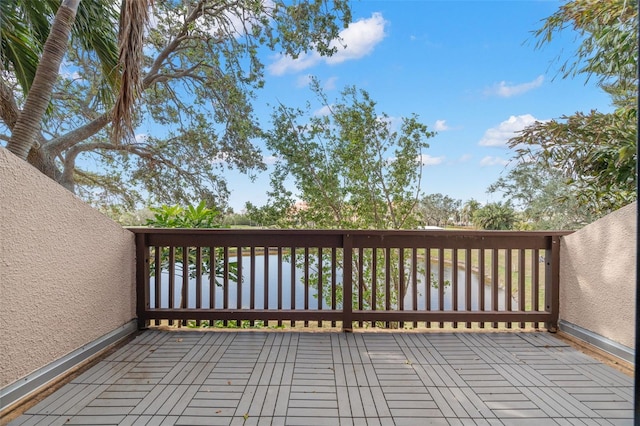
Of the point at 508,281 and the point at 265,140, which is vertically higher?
the point at 265,140

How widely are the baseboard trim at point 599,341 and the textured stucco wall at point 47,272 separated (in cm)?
392

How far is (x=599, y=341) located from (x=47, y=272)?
4076mm

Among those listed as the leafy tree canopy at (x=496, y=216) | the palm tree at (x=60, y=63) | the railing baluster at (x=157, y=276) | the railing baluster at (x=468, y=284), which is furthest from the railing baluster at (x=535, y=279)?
the leafy tree canopy at (x=496, y=216)

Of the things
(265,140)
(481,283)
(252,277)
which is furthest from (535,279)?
(265,140)

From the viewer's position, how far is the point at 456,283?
3041 millimetres

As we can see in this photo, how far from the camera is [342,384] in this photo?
6.63 feet

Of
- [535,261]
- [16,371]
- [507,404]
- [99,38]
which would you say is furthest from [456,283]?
[99,38]

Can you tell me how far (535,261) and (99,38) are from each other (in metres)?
4.97

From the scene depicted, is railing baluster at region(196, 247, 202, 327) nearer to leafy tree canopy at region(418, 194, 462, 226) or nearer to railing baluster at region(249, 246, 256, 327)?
railing baluster at region(249, 246, 256, 327)

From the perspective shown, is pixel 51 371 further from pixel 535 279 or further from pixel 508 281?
pixel 535 279

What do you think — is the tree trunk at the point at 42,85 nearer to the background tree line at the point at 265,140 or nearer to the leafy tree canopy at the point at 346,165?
the background tree line at the point at 265,140

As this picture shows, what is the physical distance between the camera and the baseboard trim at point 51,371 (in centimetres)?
172

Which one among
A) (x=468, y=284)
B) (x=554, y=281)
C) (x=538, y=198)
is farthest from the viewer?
(x=538, y=198)

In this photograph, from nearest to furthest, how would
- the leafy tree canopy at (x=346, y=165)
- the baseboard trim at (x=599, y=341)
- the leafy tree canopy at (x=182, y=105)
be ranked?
1. the baseboard trim at (x=599, y=341)
2. the leafy tree canopy at (x=182, y=105)
3. the leafy tree canopy at (x=346, y=165)
